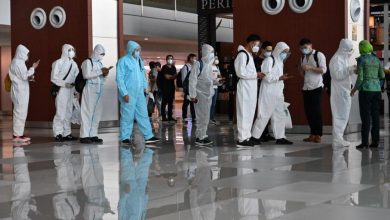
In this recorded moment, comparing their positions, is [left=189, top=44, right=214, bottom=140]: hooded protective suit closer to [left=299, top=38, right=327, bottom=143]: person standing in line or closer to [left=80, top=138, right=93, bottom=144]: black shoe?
[left=299, top=38, right=327, bottom=143]: person standing in line

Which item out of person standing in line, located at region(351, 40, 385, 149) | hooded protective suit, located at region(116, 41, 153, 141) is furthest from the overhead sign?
person standing in line, located at region(351, 40, 385, 149)

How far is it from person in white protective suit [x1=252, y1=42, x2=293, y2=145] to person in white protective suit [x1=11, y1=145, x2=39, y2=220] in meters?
4.39

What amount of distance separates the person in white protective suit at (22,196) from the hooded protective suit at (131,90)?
2.94m

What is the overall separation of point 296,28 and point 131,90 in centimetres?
399

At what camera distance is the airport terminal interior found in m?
6.27

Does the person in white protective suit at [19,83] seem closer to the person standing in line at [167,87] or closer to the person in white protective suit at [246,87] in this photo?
the person in white protective suit at [246,87]

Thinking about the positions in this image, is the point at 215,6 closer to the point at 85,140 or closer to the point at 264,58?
the point at 264,58

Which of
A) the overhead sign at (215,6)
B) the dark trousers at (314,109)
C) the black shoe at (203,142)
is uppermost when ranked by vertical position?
the overhead sign at (215,6)

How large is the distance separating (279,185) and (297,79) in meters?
7.00

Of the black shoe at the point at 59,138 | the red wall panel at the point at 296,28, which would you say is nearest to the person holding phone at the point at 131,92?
the black shoe at the point at 59,138

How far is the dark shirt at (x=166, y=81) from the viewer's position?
66.1ft

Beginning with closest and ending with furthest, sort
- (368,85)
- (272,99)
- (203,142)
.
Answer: (368,85) → (272,99) → (203,142)

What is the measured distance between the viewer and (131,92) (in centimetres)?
1209

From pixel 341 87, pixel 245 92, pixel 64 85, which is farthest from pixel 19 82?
pixel 341 87
